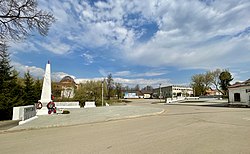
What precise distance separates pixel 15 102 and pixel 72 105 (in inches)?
528

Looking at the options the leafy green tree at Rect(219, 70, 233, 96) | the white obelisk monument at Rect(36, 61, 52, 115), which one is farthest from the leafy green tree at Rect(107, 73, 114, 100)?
the white obelisk monument at Rect(36, 61, 52, 115)

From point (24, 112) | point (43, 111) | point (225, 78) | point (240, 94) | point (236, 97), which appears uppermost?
point (225, 78)

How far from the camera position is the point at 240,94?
119 feet

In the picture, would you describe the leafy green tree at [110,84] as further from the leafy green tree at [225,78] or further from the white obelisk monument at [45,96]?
the white obelisk monument at [45,96]

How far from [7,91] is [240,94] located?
3793 cm

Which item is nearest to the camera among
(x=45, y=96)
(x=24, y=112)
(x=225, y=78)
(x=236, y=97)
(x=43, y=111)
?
(x=24, y=112)

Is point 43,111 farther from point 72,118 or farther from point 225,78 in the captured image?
point 225,78

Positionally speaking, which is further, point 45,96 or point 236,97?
point 236,97

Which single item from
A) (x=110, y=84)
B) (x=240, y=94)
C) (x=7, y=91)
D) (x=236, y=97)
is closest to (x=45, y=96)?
(x=7, y=91)

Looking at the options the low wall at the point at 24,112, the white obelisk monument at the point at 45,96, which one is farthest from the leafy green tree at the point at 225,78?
the low wall at the point at 24,112

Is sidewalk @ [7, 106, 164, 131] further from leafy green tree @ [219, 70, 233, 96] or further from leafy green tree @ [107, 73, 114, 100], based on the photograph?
leafy green tree @ [219, 70, 233, 96]

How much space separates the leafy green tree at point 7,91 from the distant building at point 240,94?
3617 cm

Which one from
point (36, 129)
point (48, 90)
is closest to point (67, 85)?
point (48, 90)

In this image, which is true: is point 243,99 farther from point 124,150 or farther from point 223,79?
point 223,79
